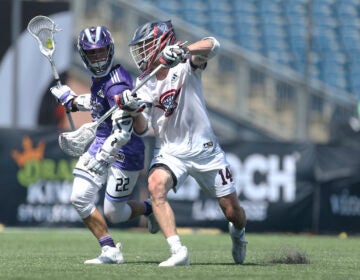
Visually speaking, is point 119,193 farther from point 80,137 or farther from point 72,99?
point 72,99

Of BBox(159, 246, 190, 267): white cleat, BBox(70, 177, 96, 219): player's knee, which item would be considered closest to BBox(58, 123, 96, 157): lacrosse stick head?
BBox(70, 177, 96, 219): player's knee

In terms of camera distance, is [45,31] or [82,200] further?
[45,31]

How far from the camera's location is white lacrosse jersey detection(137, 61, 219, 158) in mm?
8992

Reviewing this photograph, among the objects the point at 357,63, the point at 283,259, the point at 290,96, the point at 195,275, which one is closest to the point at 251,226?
the point at 290,96

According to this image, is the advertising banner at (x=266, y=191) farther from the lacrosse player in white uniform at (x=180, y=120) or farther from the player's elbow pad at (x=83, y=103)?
the lacrosse player in white uniform at (x=180, y=120)

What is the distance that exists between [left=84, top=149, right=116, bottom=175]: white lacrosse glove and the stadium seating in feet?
44.2

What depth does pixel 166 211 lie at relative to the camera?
8.53m

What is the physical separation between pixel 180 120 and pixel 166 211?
97 centimetres

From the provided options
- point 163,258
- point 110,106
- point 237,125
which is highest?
point 110,106

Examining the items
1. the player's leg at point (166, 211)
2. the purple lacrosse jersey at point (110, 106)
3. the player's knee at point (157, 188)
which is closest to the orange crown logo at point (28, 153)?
the purple lacrosse jersey at point (110, 106)

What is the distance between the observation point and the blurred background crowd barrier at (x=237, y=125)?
16922 mm

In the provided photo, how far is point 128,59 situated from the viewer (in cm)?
2006

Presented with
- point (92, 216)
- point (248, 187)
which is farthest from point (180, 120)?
point (248, 187)

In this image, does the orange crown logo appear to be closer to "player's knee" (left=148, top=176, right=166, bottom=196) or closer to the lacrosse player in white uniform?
the lacrosse player in white uniform
